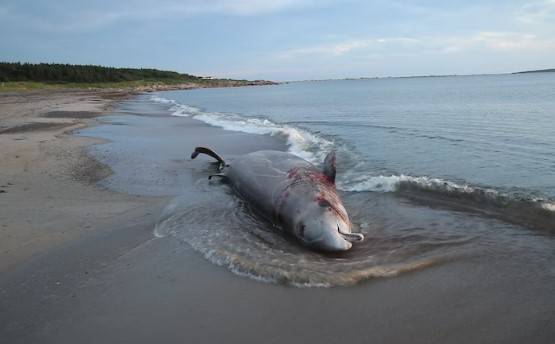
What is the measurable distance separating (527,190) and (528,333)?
5259 millimetres

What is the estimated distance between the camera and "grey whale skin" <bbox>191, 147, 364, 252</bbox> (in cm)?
589

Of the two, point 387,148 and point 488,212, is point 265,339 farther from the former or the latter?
point 387,148

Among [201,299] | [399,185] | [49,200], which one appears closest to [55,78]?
[49,200]

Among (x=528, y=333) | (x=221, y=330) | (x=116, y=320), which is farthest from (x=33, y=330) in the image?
(x=528, y=333)

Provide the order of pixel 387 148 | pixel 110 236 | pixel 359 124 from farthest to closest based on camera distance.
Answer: pixel 359 124 → pixel 387 148 → pixel 110 236

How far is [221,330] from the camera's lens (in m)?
3.97

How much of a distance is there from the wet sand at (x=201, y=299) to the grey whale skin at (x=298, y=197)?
118cm

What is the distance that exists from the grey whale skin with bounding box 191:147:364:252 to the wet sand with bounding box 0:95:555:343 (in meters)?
1.18

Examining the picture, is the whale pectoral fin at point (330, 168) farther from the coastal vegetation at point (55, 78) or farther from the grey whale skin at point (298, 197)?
the coastal vegetation at point (55, 78)

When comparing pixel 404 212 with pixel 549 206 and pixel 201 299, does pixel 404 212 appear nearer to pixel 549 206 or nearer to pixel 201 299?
pixel 549 206

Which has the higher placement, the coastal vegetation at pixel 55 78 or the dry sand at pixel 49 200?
the coastal vegetation at pixel 55 78

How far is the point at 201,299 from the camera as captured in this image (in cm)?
458

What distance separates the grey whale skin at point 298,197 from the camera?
232 inches

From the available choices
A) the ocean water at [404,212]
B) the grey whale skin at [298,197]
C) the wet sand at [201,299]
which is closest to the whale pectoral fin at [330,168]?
the grey whale skin at [298,197]
